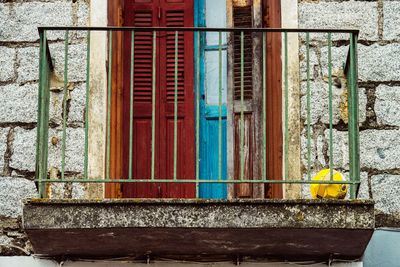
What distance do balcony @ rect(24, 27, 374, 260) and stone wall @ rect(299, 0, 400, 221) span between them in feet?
0.14

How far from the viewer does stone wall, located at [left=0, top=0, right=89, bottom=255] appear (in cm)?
750

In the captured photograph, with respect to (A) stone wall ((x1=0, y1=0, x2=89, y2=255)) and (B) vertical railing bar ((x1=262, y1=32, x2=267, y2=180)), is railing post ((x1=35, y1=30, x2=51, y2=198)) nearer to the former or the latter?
(A) stone wall ((x1=0, y1=0, x2=89, y2=255))

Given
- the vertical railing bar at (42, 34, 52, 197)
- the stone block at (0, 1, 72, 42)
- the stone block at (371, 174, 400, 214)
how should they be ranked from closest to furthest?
the vertical railing bar at (42, 34, 52, 197)
the stone block at (371, 174, 400, 214)
the stone block at (0, 1, 72, 42)

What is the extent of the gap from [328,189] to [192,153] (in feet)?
4.05

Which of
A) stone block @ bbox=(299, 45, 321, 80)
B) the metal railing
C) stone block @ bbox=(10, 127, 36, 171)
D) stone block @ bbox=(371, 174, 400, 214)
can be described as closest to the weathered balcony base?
the metal railing

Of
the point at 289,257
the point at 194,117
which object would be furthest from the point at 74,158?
the point at 289,257

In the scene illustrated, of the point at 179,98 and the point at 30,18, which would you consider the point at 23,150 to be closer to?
the point at 30,18

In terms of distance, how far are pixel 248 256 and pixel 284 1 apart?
1.85 meters

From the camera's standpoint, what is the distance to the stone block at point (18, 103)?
766 centimetres

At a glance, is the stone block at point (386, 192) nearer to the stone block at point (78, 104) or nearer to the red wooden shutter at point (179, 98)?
the red wooden shutter at point (179, 98)

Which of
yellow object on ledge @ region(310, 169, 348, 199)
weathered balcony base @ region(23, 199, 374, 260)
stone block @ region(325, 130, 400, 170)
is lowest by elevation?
weathered balcony base @ region(23, 199, 374, 260)

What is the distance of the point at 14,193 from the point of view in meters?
7.51

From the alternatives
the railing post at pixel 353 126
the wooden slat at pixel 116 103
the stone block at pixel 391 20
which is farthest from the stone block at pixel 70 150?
the stone block at pixel 391 20

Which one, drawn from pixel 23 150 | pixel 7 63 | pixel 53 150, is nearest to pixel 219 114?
pixel 53 150
